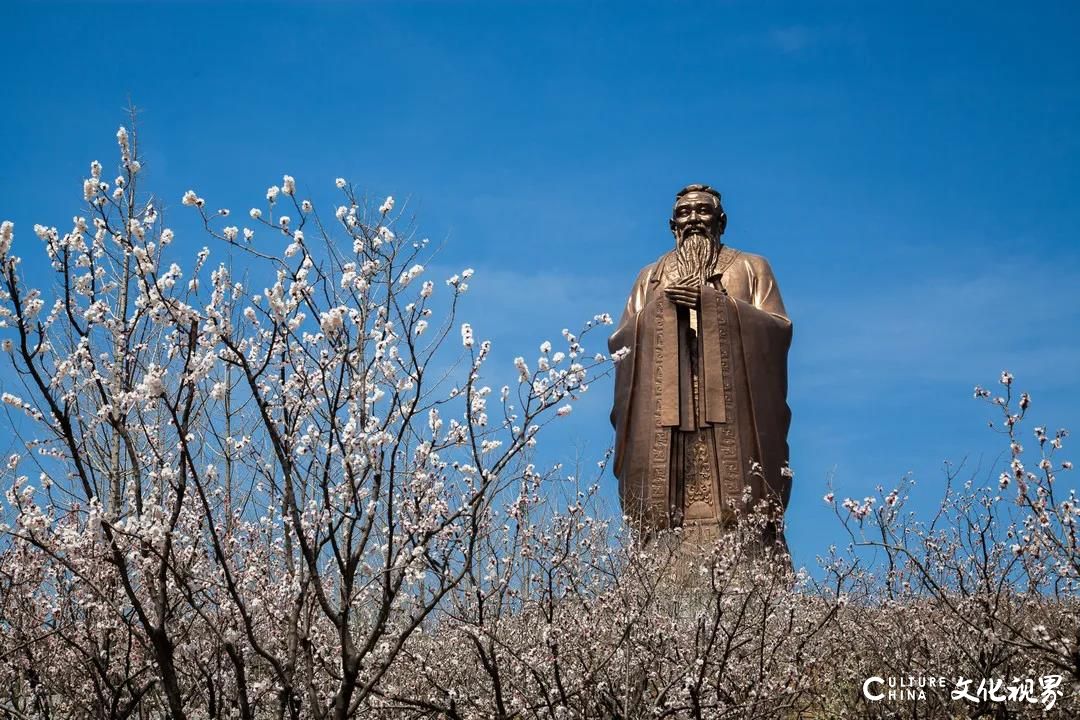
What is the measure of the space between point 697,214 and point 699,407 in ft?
9.61

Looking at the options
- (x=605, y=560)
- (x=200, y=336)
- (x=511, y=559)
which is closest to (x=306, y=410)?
(x=200, y=336)

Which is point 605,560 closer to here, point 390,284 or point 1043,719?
point 1043,719

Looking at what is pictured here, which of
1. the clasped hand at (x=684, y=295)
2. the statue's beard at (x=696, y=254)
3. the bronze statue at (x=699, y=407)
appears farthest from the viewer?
the statue's beard at (x=696, y=254)

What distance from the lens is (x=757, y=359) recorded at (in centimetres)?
1620

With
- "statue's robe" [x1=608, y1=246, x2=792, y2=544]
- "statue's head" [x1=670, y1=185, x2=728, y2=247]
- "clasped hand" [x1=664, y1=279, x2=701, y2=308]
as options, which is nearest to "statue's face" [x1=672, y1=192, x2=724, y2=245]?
"statue's head" [x1=670, y1=185, x2=728, y2=247]

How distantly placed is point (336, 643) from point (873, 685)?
3.93 m

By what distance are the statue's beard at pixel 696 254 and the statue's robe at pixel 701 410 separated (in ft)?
1.36

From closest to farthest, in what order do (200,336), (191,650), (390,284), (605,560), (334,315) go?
(334,315) → (200,336) → (390,284) → (191,650) → (605,560)

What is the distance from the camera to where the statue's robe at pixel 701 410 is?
15.8 meters

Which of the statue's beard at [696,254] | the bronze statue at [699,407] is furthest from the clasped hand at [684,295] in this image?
→ the statue's beard at [696,254]

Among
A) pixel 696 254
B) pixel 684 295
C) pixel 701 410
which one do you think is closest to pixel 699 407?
pixel 701 410

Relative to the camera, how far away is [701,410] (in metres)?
16.1

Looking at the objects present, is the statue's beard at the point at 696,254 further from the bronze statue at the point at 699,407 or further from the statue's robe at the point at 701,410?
the statue's robe at the point at 701,410

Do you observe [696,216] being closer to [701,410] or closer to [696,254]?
[696,254]
